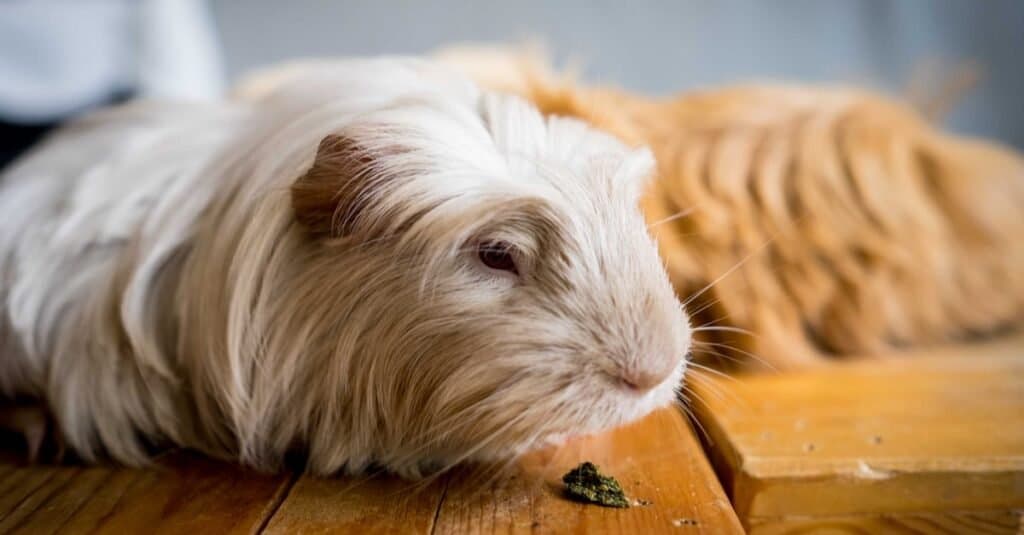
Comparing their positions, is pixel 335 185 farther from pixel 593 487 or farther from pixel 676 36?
pixel 676 36

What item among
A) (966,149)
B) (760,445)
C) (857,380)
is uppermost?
(966,149)

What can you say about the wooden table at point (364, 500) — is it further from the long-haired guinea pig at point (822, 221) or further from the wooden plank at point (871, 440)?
the long-haired guinea pig at point (822, 221)

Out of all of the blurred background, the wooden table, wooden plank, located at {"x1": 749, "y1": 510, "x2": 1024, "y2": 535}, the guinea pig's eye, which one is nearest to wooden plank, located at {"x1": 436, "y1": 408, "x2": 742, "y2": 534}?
the wooden table

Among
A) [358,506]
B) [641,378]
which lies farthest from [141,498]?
[641,378]

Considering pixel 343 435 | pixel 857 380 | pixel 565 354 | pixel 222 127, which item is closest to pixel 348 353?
pixel 343 435

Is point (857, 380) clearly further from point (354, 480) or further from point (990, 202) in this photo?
point (354, 480)
